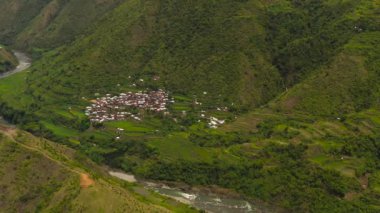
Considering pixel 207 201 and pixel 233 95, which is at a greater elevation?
pixel 233 95

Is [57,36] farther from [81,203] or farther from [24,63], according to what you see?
[81,203]

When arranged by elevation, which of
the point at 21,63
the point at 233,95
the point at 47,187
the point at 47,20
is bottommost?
the point at 21,63

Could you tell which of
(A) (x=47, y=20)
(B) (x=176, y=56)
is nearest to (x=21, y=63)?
(A) (x=47, y=20)

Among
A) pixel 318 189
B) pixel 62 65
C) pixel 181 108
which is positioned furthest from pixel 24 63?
pixel 318 189

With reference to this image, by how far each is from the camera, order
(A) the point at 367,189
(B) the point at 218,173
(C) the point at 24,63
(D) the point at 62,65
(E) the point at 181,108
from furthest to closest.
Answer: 1. (C) the point at 24,63
2. (D) the point at 62,65
3. (E) the point at 181,108
4. (B) the point at 218,173
5. (A) the point at 367,189

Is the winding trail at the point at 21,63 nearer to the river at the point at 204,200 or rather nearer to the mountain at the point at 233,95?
the mountain at the point at 233,95

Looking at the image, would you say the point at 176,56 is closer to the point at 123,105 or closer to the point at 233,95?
the point at 233,95

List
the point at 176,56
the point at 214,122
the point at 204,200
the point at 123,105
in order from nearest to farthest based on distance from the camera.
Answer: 1. the point at 204,200
2. the point at 214,122
3. the point at 123,105
4. the point at 176,56
